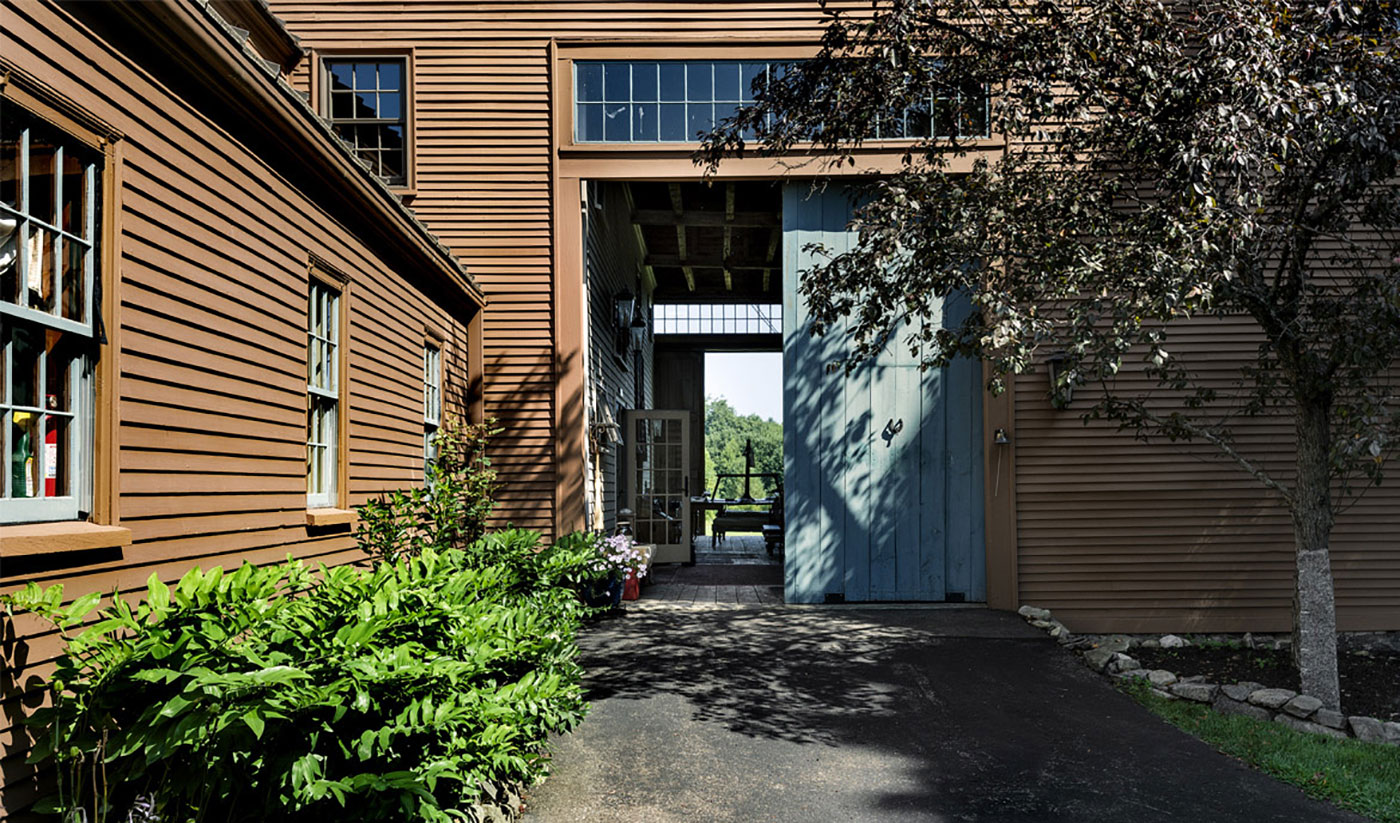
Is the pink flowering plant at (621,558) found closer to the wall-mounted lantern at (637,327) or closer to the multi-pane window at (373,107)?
the multi-pane window at (373,107)

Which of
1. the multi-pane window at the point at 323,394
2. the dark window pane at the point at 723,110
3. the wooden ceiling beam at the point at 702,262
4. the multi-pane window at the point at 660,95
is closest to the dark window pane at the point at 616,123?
the multi-pane window at the point at 660,95

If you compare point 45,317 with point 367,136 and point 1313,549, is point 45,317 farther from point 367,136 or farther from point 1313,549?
point 1313,549

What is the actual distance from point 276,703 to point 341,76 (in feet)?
27.9

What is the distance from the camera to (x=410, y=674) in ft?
8.61

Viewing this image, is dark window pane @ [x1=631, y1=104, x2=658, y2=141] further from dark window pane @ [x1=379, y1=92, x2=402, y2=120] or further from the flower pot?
the flower pot

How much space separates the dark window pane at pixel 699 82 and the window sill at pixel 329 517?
217 inches

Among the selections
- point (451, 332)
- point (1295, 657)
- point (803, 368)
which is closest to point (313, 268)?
point (451, 332)

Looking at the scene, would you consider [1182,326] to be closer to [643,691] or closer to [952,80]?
[952,80]

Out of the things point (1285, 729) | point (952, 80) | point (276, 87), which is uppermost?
point (952, 80)

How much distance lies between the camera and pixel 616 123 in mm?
9281

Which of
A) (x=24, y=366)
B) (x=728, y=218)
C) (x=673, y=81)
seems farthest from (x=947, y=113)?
(x=728, y=218)

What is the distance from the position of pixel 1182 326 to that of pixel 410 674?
8517 mm

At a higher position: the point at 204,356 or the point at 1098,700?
the point at 204,356

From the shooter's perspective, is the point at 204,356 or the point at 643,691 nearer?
the point at 204,356
